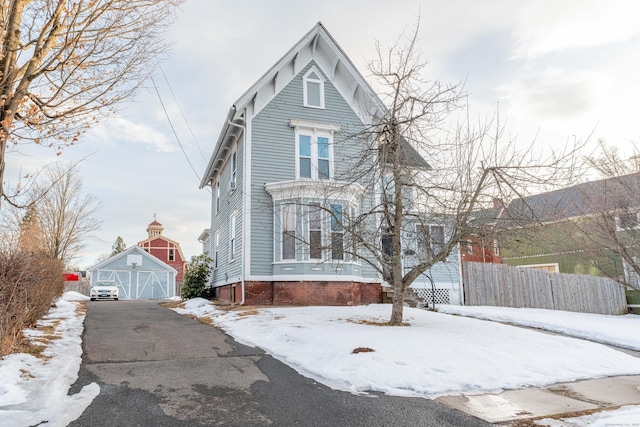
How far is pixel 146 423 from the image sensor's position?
3.82m

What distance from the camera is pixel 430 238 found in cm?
866

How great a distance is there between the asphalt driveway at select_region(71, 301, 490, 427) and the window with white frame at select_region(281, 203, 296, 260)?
6920 mm

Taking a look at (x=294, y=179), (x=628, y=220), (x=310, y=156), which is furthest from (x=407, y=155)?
(x=628, y=220)

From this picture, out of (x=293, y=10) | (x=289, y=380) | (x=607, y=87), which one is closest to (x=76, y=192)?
(x=293, y=10)

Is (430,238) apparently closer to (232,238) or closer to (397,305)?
(397,305)

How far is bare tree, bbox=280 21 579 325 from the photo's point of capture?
8.33 metres

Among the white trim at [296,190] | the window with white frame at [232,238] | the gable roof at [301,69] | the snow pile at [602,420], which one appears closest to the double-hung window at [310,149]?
the white trim at [296,190]

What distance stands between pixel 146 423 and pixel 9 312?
12.5 feet

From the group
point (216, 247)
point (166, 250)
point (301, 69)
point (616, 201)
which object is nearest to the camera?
point (616, 201)

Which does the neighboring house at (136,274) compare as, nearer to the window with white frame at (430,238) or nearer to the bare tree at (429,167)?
the bare tree at (429,167)

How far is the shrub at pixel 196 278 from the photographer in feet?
59.5

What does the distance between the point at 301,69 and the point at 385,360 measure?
12.7 meters

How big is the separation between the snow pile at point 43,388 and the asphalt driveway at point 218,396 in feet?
0.45

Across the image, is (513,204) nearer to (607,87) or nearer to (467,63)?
(467,63)
